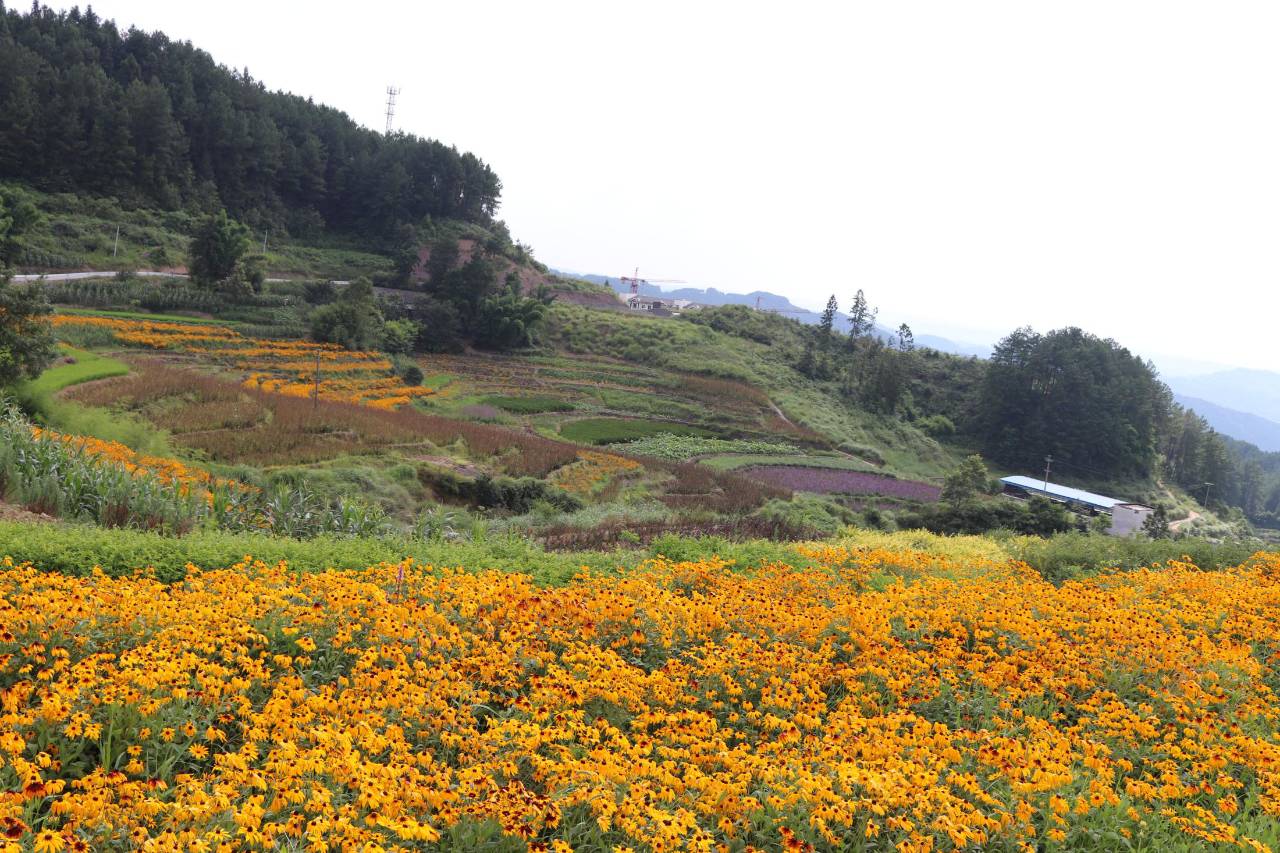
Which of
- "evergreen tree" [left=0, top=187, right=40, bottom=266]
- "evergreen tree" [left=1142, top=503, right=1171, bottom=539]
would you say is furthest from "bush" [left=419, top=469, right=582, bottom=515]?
"evergreen tree" [left=0, top=187, right=40, bottom=266]

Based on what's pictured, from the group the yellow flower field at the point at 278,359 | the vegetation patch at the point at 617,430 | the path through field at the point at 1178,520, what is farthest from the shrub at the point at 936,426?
the yellow flower field at the point at 278,359

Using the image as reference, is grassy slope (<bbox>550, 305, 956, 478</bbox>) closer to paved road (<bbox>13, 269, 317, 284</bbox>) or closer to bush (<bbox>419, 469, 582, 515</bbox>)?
paved road (<bbox>13, 269, 317, 284</bbox>)

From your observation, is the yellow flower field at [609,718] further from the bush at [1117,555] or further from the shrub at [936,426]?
the shrub at [936,426]

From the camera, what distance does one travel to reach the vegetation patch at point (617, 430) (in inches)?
1216

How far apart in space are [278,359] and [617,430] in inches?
513

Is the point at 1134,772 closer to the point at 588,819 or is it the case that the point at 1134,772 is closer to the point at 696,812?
the point at 696,812

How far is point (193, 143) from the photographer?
59.9 m

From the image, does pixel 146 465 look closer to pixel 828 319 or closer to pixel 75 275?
pixel 75 275

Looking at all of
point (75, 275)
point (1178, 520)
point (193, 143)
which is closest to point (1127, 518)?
point (1178, 520)

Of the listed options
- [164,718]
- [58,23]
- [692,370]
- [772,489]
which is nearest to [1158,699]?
[164,718]

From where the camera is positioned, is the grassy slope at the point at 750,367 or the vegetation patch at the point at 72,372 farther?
the grassy slope at the point at 750,367

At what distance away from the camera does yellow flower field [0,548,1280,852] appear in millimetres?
3697

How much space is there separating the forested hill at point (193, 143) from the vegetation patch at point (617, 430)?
37554 millimetres

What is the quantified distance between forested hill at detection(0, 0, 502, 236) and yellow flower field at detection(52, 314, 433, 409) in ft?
86.9
